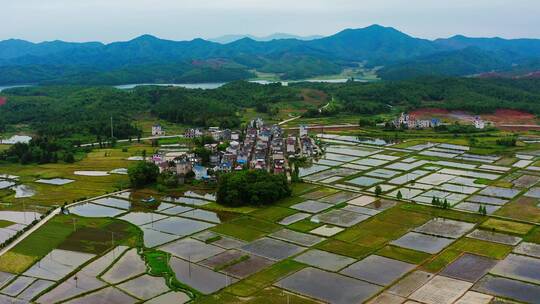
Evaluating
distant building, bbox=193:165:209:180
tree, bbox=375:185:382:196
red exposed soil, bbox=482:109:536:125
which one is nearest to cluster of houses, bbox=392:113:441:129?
red exposed soil, bbox=482:109:536:125

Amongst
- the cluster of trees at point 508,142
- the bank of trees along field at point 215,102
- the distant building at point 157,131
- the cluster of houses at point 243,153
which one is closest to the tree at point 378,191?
the cluster of houses at point 243,153

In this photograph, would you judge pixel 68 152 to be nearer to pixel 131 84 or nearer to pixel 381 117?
pixel 381 117

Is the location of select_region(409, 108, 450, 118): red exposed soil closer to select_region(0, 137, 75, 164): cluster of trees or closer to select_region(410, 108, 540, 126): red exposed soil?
select_region(410, 108, 540, 126): red exposed soil

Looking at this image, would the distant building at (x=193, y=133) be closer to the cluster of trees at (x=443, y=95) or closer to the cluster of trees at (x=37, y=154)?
the cluster of trees at (x=37, y=154)

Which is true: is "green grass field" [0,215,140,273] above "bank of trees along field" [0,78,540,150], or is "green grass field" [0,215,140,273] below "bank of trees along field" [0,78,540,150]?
below

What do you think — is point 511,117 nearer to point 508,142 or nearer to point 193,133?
point 508,142

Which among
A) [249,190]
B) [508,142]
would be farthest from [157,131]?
[508,142]

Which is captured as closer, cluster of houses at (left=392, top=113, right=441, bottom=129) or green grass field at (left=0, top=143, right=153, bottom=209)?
green grass field at (left=0, top=143, right=153, bottom=209)

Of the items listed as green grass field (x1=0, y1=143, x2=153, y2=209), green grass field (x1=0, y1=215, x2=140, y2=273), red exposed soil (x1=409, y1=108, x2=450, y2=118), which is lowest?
green grass field (x1=0, y1=215, x2=140, y2=273)
